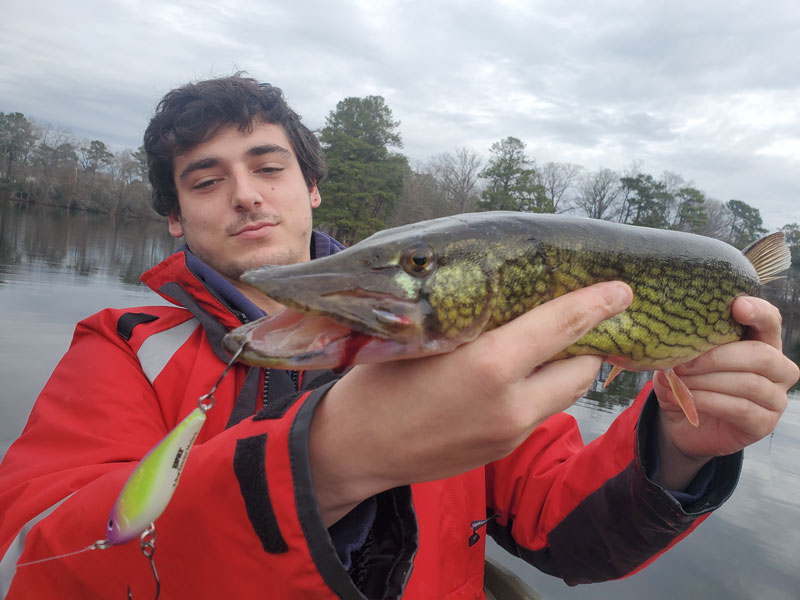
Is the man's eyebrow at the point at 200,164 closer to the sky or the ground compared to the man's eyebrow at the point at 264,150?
closer to the ground

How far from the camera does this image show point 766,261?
202 centimetres

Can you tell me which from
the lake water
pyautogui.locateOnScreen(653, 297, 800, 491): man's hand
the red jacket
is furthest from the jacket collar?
the lake water

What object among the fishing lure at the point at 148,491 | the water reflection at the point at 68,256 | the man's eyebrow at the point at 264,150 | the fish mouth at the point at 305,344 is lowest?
the water reflection at the point at 68,256

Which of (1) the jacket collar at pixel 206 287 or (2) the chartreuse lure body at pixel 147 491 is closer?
(2) the chartreuse lure body at pixel 147 491

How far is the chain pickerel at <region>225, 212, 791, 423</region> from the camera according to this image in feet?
3.14

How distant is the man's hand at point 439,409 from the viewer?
0.98m

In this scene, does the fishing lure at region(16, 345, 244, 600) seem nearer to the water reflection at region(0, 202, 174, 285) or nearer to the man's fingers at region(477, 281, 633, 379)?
the man's fingers at region(477, 281, 633, 379)

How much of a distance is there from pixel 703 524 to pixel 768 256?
192 inches

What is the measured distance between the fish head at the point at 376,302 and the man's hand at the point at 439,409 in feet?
0.24

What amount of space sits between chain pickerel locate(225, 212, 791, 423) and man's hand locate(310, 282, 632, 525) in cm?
8

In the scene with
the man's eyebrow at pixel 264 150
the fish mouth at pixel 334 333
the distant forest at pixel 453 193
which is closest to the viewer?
the fish mouth at pixel 334 333

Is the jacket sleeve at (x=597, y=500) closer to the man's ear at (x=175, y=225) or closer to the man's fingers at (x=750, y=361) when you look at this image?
the man's fingers at (x=750, y=361)

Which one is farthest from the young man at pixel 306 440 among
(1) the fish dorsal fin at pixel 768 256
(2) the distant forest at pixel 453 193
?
(2) the distant forest at pixel 453 193

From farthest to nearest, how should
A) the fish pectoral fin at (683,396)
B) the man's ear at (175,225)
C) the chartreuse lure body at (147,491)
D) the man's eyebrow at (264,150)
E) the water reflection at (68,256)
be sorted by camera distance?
the water reflection at (68,256), the man's ear at (175,225), the man's eyebrow at (264,150), the fish pectoral fin at (683,396), the chartreuse lure body at (147,491)
